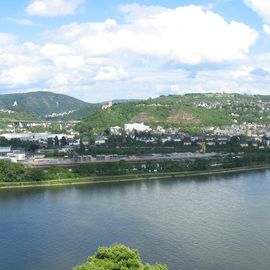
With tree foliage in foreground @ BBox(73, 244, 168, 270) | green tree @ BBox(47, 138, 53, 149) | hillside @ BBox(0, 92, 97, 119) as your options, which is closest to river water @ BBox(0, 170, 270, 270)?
tree foliage in foreground @ BBox(73, 244, 168, 270)

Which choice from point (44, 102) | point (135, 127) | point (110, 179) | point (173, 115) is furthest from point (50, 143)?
point (44, 102)

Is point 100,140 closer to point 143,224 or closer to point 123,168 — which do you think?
point 123,168

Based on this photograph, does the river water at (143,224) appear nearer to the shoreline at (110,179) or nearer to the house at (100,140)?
the shoreline at (110,179)

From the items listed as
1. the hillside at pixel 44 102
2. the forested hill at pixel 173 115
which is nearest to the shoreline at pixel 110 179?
the forested hill at pixel 173 115

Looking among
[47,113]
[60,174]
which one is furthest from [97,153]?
[47,113]

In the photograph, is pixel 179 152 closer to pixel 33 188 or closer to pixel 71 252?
pixel 33 188

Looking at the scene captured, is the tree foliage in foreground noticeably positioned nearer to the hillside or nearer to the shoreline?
the shoreline
